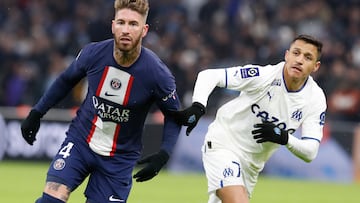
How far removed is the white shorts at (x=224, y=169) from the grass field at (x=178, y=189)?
459 centimetres

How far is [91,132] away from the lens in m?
8.37

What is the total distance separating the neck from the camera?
817cm

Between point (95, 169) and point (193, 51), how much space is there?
12353 millimetres

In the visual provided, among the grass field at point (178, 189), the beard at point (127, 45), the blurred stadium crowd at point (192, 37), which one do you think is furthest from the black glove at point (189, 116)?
the blurred stadium crowd at point (192, 37)

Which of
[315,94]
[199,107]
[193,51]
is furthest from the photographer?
[193,51]

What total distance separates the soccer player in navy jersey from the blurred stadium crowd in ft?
35.3

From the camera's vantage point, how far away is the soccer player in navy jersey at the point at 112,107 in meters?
8.11

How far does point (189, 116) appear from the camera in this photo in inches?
320

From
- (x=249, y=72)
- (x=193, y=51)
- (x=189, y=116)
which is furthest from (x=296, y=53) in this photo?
(x=193, y=51)

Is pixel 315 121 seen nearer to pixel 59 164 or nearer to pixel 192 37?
pixel 59 164

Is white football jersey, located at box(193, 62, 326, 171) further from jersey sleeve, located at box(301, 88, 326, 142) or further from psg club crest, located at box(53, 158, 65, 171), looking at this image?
psg club crest, located at box(53, 158, 65, 171)

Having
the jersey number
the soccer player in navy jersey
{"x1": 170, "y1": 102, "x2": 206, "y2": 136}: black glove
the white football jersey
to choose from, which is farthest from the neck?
the white football jersey

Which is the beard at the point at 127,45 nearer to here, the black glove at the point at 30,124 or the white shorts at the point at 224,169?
the black glove at the point at 30,124

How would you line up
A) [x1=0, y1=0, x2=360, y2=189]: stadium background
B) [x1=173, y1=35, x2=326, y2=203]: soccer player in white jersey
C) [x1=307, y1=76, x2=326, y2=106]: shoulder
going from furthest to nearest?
[x1=0, y1=0, x2=360, y2=189]: stadium background < [x1=307, y1=76, x2=326, y2=106]: shoulder < [x1=173, y1=35, x2=326, y2=203]: soccer player in white jersey
